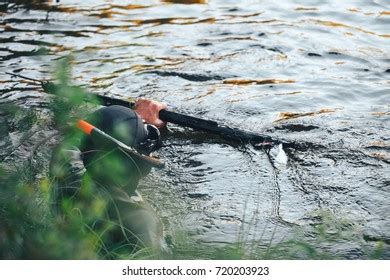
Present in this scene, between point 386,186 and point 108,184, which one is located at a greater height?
point 108,184

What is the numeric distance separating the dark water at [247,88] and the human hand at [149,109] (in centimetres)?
40

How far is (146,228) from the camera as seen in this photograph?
3.90m

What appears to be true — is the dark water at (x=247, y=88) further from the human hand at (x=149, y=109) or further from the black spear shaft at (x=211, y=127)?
the human hand at (x=149, y=109)

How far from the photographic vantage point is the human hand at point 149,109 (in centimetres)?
559

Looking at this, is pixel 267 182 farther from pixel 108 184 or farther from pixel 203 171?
pixel 108 184

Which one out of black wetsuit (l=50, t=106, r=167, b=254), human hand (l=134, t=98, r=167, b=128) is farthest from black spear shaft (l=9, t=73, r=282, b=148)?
black wetsuit (l=50, t=106, r=167, b=254)

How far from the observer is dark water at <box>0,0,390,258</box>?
17.1ft

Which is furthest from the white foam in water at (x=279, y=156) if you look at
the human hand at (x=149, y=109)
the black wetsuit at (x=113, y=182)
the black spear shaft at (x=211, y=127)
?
the black wetsuit at (x=113, y=182)

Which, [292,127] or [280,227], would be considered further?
[292,127]

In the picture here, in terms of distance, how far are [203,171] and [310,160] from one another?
2.90ft

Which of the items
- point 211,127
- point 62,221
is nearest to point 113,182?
point 62,221

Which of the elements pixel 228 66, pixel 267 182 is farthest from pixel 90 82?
pixel 267 182

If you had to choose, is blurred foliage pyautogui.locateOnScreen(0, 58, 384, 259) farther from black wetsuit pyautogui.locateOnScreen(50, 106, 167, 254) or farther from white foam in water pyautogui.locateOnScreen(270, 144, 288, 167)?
white foam in water pyautogui.locateOnScreen(270, 144, 288, 167)

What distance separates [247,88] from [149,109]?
1930mm
